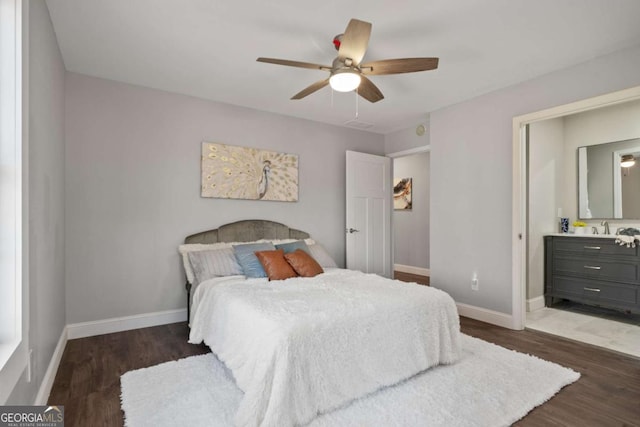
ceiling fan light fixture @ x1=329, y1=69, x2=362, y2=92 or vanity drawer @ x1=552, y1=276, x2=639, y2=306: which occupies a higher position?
ceiling fan light fixture @ x1=329, y1=69, x2=362, y2=92

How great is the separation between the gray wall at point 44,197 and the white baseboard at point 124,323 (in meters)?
0.33

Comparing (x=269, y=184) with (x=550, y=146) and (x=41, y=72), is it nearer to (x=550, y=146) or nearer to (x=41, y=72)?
(x=41, y=72)

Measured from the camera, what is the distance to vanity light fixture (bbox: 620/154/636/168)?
3922 millimetres

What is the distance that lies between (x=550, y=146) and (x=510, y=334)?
2609 millimetres

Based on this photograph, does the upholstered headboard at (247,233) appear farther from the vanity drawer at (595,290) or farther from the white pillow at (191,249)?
the vanity drawer at (595,290)

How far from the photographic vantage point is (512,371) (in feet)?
7.80

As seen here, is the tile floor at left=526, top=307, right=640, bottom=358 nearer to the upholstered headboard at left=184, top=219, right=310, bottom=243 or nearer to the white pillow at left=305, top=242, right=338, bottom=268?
the white pillow at left=305, top=242, right=338, bottom=268

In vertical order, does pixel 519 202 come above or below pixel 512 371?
Result: above

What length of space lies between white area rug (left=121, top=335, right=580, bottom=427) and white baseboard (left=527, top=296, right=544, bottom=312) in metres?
1.66

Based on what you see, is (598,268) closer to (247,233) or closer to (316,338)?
(316,338)

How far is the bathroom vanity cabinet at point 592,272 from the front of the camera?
3512 millimetres

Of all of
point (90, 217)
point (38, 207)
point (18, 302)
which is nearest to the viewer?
point (18, 302)

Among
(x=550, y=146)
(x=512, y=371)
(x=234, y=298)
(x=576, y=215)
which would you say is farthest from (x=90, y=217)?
(x=576, y=215)

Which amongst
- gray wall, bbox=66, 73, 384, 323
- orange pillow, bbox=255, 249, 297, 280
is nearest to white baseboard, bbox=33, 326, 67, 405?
gray wall, bbox=66, 73, 384, 323
